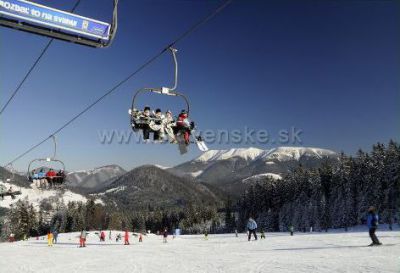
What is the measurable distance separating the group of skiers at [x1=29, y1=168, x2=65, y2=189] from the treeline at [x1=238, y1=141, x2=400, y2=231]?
55120 mm

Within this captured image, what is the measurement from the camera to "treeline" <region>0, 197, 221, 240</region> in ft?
362

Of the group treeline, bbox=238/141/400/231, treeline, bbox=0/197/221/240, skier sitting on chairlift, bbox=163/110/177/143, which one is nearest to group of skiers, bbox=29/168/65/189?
skier sitting on chairlift, bbox=163/110/177/143

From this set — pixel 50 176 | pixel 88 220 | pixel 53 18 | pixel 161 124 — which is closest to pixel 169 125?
pixel 161 124

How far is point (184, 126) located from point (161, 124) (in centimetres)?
103

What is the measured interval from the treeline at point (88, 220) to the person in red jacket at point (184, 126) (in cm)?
8095

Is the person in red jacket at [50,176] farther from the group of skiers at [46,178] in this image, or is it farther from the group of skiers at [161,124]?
the group of skiers at [161,124]

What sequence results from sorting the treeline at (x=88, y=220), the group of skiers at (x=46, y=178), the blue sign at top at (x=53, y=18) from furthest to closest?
the treeline at (x=88, y=220) → the group of skiers at (x=46, y=178) → the blue sign at top at (x=53, y=18)

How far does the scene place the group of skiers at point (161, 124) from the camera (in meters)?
16.7

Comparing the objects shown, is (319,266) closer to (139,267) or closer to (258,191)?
(139,267)

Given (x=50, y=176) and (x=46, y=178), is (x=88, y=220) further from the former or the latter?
(x=50, y=176)

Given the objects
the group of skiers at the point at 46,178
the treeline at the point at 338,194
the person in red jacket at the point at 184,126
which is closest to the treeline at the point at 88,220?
the treeline at the point at 338,194

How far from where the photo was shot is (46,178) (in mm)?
32688

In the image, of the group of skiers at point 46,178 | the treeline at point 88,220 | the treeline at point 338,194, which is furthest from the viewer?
the treeline at point 88,220

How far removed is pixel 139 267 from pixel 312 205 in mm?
78942
